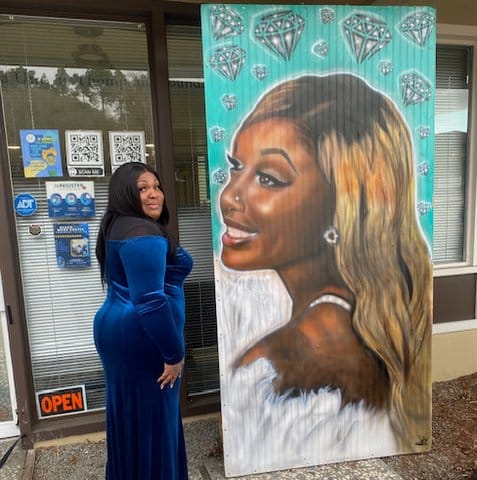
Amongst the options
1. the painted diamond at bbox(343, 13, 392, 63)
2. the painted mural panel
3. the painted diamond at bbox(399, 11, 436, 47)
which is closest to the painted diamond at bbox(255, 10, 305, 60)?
the painted mural panel

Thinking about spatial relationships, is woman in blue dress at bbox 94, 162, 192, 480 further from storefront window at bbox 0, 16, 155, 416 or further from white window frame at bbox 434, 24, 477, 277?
white window frame at bbox 434, 24, 477, 277

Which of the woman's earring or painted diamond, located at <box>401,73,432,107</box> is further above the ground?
painted diamond, located at <box>401,73,432,107</box>

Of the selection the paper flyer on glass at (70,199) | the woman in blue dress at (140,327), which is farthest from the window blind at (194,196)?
the woman in blue dress at (140,327)

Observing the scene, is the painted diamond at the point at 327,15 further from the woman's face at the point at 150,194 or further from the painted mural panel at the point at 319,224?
the woman's face at the point at 150,194

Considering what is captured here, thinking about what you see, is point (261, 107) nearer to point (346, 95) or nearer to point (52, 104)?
point (346, 95)

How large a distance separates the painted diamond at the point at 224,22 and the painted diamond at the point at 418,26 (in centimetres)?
90

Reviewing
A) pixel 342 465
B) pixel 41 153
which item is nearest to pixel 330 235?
pixel 342 465

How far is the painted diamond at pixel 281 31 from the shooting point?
2.17 metres

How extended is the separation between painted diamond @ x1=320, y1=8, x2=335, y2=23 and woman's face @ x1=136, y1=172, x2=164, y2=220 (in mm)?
1284

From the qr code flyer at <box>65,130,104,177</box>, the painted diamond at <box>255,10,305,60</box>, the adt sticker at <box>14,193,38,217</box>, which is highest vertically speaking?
the painted diamond at <box>255,10,305,60</box>

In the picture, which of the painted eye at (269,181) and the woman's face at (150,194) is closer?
the woman's face at (150,194)

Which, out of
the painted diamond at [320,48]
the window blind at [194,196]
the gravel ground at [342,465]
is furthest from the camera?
the window blind at [194,196]

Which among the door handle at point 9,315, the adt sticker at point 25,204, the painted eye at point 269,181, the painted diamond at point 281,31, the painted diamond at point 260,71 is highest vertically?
the painted diamond at point 281,31

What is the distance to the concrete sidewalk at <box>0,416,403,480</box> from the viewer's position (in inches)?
96.7
